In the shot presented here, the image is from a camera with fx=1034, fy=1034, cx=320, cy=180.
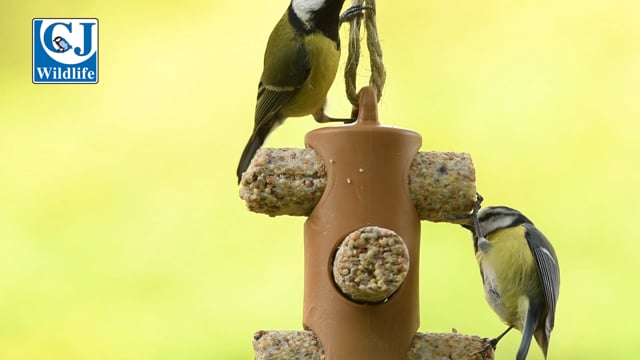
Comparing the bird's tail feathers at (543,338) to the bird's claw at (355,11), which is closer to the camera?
the bird's claw at (355,11)

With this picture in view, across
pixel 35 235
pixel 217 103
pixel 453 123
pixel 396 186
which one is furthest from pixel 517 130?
pixel 35 235

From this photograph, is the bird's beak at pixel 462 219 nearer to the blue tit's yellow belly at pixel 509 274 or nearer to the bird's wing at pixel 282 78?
the blue tit's yellow belly at pixel 509 274

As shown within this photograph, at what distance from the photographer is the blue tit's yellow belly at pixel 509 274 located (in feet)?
5.51

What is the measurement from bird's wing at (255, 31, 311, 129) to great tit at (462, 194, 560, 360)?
0.36 m

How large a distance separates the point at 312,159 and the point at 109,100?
1.00 meters

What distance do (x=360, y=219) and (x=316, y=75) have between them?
0.37 m

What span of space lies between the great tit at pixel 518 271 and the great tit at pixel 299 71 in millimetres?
332

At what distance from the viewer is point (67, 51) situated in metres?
2.53

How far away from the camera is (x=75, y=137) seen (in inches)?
87.1

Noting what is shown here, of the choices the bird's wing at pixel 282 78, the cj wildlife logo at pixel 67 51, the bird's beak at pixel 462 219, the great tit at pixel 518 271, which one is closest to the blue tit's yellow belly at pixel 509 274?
the great tit at pixel 518 271

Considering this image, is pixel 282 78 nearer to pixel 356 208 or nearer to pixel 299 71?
pixel 299 71

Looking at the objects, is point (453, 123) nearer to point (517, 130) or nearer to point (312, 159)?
point (517, 130)

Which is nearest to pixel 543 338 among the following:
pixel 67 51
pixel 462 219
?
pixel 462 219

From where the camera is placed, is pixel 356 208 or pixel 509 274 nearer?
pixel 356 208
